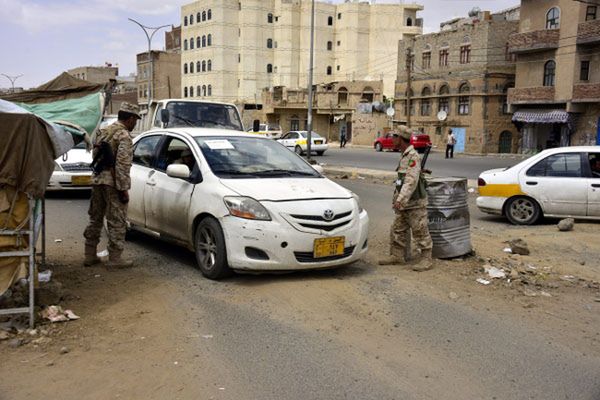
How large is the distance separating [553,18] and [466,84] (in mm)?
10439

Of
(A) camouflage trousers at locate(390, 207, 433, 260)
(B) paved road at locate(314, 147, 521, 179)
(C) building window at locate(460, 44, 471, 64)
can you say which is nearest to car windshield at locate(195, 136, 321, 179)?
(A) camouflage trousers at locate(390, 207, 433, 260)

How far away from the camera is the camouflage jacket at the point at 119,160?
635 centimetres

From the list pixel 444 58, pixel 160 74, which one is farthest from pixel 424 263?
pixel 160 74

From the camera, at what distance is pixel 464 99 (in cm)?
5331

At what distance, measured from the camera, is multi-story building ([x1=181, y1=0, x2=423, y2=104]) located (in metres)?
90.4

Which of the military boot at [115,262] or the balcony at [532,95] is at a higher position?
the balcony at [532,95]

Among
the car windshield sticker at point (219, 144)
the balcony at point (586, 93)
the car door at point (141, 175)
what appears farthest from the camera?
the balcony at point (586, 93)

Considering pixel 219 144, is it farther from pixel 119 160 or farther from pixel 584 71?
pixel 584 71

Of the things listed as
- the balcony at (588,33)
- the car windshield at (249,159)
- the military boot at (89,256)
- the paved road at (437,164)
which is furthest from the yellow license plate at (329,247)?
the balcony at (588,33)

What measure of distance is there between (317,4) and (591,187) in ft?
285

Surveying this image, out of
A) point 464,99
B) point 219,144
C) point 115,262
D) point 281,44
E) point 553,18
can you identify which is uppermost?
point 281,44

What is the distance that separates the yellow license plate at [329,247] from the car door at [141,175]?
106 inches

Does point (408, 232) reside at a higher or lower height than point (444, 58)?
lower

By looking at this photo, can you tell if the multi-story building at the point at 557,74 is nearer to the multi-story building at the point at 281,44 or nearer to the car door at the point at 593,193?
the car door at the point at 593,193
